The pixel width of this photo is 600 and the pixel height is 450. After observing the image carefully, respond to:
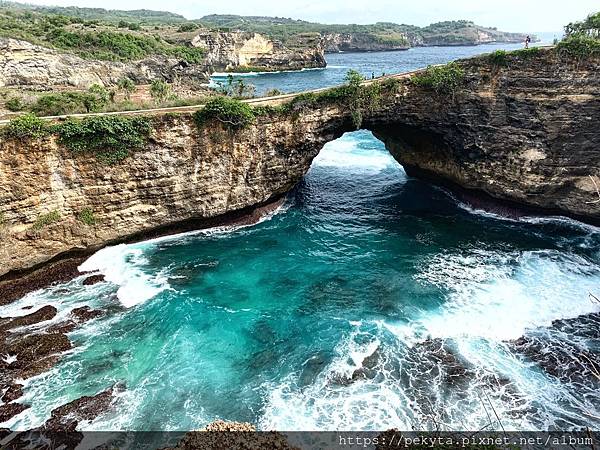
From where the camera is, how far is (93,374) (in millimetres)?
23984

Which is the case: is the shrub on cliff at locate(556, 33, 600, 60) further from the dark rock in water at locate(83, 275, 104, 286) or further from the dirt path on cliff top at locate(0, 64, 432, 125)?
the dark rock in water at locate(83, 275, 104, 286)

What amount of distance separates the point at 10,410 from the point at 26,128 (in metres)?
18.7

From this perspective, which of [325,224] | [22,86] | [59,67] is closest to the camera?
[325,224]

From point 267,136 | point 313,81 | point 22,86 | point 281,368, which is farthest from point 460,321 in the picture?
point 313,81

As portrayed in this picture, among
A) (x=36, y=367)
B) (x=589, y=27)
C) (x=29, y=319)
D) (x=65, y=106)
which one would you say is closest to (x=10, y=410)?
(x=36, y=367)

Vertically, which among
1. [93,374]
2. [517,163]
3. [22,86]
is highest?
[22,86]

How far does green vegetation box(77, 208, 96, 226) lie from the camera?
33.7 meters

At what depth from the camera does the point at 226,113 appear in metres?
35.4

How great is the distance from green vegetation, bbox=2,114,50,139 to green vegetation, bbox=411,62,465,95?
31786 mm

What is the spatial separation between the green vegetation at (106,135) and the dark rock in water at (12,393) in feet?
55.8

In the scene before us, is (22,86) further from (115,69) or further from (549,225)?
(549,225)

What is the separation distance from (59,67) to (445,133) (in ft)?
184

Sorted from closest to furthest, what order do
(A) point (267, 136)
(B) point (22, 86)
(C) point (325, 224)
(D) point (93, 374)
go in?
(D) point (93, 374)
(A) point (267, 136)
(C) point (325, 224)
(B) point (22, 86)

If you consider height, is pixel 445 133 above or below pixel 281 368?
above
